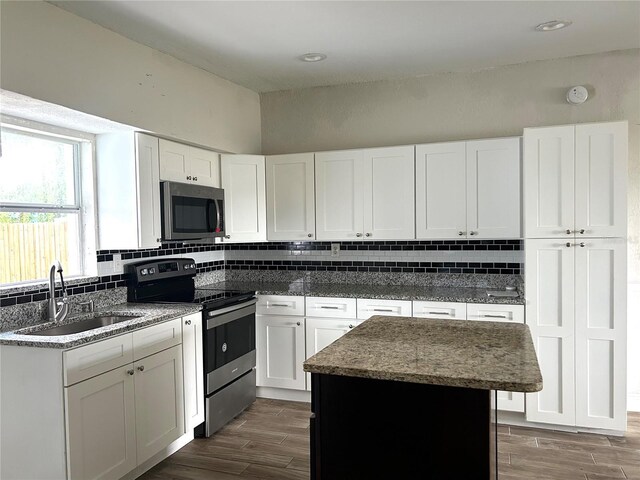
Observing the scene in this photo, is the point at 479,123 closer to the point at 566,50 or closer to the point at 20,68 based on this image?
the point at 566,50

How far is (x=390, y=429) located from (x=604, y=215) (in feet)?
7.66

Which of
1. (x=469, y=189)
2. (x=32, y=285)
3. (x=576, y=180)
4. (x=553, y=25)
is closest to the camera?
(x=32, y=285)

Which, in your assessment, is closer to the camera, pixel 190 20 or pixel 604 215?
pixel 190 20

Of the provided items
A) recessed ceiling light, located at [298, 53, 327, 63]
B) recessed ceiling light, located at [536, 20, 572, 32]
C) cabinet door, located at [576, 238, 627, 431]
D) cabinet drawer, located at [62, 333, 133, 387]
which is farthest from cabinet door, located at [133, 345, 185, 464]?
recessed ceiling light, located at [536, 20, 572, 32]

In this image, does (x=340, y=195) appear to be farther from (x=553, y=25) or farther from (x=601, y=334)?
(x=601, y=334)

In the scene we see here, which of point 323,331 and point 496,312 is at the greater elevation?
point 496,312

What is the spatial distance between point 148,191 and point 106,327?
102 centimetres

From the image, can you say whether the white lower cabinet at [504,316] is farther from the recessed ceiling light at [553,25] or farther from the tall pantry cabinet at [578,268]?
the recessed ceiling light at [553,25]

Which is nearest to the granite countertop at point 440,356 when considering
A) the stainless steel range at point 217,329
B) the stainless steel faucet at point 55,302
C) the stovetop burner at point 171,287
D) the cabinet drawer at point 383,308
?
the cabinet drawer at point 383,308

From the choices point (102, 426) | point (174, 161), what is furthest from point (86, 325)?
point (174, 161)

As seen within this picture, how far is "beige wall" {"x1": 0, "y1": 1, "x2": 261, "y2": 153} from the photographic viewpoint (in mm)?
2424

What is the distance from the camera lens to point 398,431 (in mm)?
1905

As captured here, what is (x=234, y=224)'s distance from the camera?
4262mm

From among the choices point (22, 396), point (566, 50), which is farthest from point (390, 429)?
point (566, 50)
